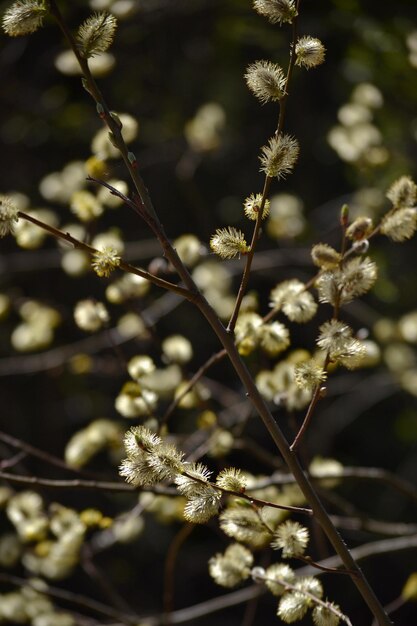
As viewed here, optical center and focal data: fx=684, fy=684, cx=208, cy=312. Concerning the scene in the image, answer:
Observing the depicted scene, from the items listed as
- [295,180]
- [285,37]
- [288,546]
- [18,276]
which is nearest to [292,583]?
[288,546]

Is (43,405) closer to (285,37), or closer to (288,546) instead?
(285,37)

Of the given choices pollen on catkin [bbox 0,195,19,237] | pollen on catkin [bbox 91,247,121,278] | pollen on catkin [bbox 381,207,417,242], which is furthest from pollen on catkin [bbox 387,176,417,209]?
pollen on catkin [bbox 0,195,19,237]

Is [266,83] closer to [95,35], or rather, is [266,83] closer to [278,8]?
[278,8]

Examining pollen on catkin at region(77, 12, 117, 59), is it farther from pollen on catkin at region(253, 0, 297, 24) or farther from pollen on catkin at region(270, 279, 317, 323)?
pollen on catkin at region(270, 279, 317, 323)

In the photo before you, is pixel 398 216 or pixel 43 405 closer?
pixel 398 216

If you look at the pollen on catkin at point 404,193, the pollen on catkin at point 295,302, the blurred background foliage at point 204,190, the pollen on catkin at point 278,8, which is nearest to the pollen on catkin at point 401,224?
the pollen on catkin at point 404,193

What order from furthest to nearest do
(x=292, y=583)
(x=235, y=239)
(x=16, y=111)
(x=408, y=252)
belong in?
1. (x=408, y=252)
2. (x=16, y=111)
3. (x=292, y=583)
4. (x=235, y=239)

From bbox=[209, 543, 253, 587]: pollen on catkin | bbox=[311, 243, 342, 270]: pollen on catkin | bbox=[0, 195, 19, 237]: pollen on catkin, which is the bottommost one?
→ bbox=[209, 543, 253, 587]: pollen on catkin

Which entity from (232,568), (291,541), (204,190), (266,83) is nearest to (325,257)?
(266,83)
